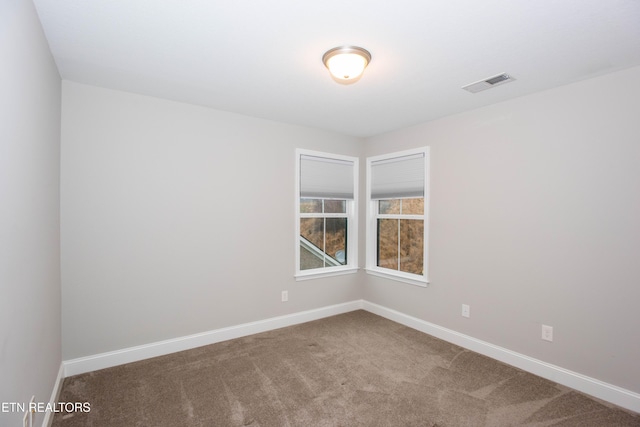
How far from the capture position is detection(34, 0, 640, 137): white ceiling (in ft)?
5.51

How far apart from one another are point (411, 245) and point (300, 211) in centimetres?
148

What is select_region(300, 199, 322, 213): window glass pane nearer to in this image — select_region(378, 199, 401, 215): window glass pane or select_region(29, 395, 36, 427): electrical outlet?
select_region(378, 199, 401, 215): window glass pane

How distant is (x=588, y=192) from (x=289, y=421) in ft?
9.29

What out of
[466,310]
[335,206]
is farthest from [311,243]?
[466,310]

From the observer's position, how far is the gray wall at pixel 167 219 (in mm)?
2654

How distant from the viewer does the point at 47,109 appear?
2.10 meters

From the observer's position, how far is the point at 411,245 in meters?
→ 3.97

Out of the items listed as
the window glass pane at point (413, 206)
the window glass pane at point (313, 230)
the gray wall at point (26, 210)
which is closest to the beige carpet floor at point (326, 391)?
the gray wall at point (26, 210)

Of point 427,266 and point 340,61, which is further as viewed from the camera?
point 427,266

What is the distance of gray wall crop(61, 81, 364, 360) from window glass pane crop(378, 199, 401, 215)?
134cm

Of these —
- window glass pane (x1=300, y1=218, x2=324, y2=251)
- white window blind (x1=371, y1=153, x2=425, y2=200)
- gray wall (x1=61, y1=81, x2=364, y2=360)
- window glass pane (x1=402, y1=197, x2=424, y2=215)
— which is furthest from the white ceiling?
window glass pane (x1=300, y1=218, x2=324, y2=251)

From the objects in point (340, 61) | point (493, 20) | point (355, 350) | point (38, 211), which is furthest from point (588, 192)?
point (38, 211)

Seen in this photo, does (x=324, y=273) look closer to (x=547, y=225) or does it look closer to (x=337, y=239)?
(x=337, y=239)

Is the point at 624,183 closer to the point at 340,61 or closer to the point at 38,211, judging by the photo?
the point at 340,61
